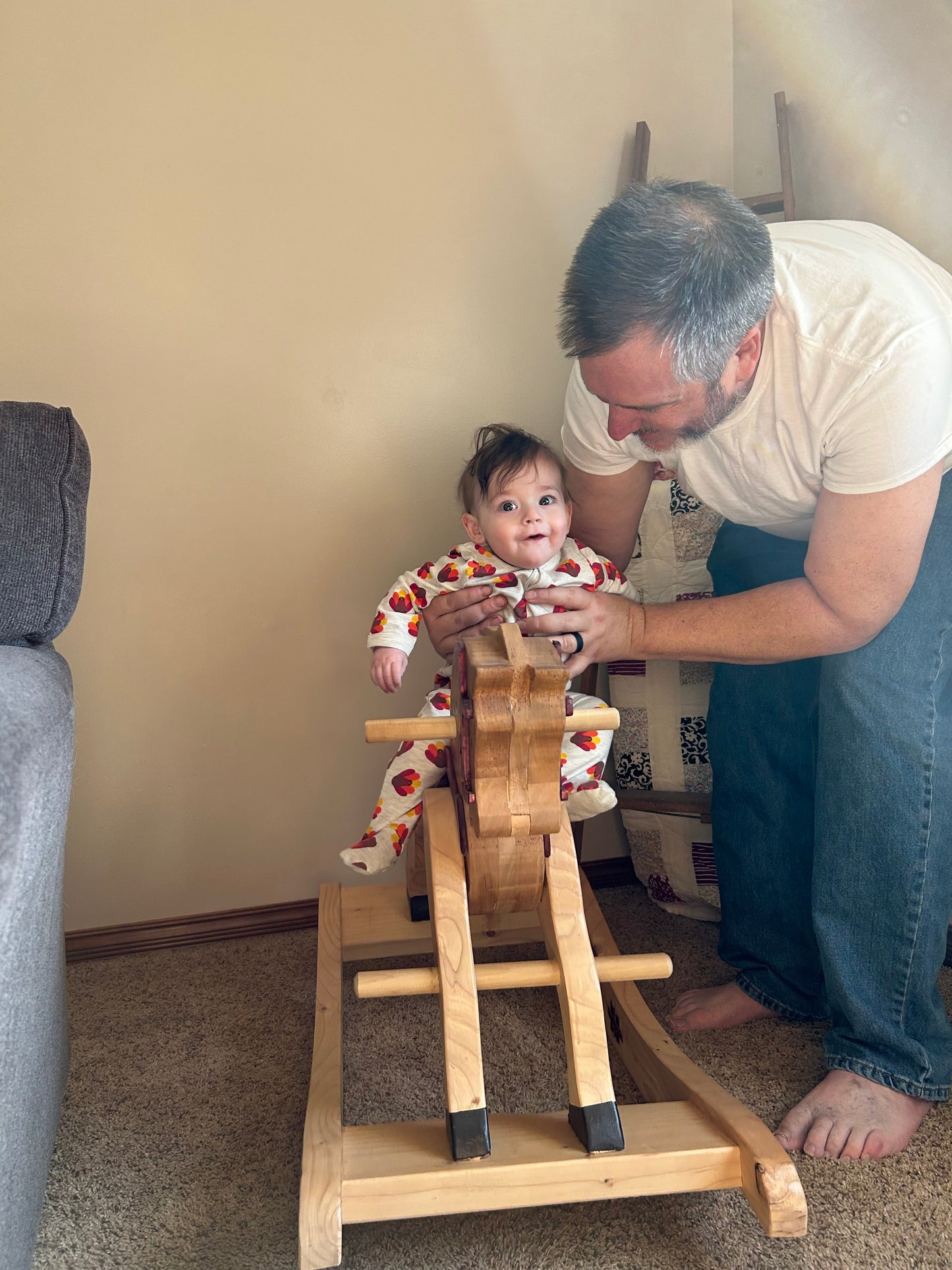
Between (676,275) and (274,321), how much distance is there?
0.71m

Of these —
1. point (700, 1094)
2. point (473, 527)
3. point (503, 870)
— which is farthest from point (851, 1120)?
point (473, 527)

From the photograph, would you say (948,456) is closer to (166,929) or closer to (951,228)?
(951,228)

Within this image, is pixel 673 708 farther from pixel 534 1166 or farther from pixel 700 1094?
pixel 534 1166

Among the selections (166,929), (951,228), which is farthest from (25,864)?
(951,228)

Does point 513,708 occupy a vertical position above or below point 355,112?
below

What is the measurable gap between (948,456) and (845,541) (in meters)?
0.17

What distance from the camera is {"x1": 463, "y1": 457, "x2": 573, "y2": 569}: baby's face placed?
1198 millimetres

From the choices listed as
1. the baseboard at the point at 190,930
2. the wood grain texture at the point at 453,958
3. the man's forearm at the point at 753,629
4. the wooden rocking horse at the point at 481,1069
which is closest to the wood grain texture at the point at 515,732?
the wooden rocking horse at the point at 481,1069

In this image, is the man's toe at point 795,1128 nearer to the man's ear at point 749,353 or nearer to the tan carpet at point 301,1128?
the tan carpet at point 301,1128

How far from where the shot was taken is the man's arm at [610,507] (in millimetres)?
1326

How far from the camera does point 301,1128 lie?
106cm

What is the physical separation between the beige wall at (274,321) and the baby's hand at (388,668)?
358 mm

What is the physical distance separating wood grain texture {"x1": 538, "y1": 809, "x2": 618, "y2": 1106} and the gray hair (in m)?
0.53

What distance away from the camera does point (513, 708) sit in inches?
32.8
